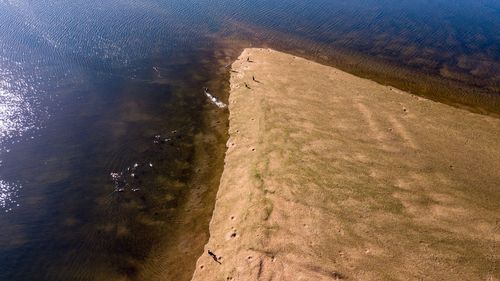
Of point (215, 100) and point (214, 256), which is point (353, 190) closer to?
point (214, 256)

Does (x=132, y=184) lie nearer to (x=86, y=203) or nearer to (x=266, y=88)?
(x=86, y=203)

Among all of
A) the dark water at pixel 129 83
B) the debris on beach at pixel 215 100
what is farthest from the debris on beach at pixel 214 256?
the debris on beach at pixel 215 100

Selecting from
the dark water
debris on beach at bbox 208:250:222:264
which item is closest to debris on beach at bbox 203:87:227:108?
the dark water

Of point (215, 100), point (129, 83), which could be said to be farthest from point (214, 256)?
point (129, 83)

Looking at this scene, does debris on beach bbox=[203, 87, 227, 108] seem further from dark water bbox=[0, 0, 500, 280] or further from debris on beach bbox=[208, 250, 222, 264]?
debris on beach bbox=[208, 250, 222, 264]

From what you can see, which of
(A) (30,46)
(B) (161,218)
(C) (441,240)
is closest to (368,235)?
(C) (441,240)

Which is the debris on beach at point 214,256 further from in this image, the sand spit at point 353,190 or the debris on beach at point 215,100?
the debris on beach at point 215,100
